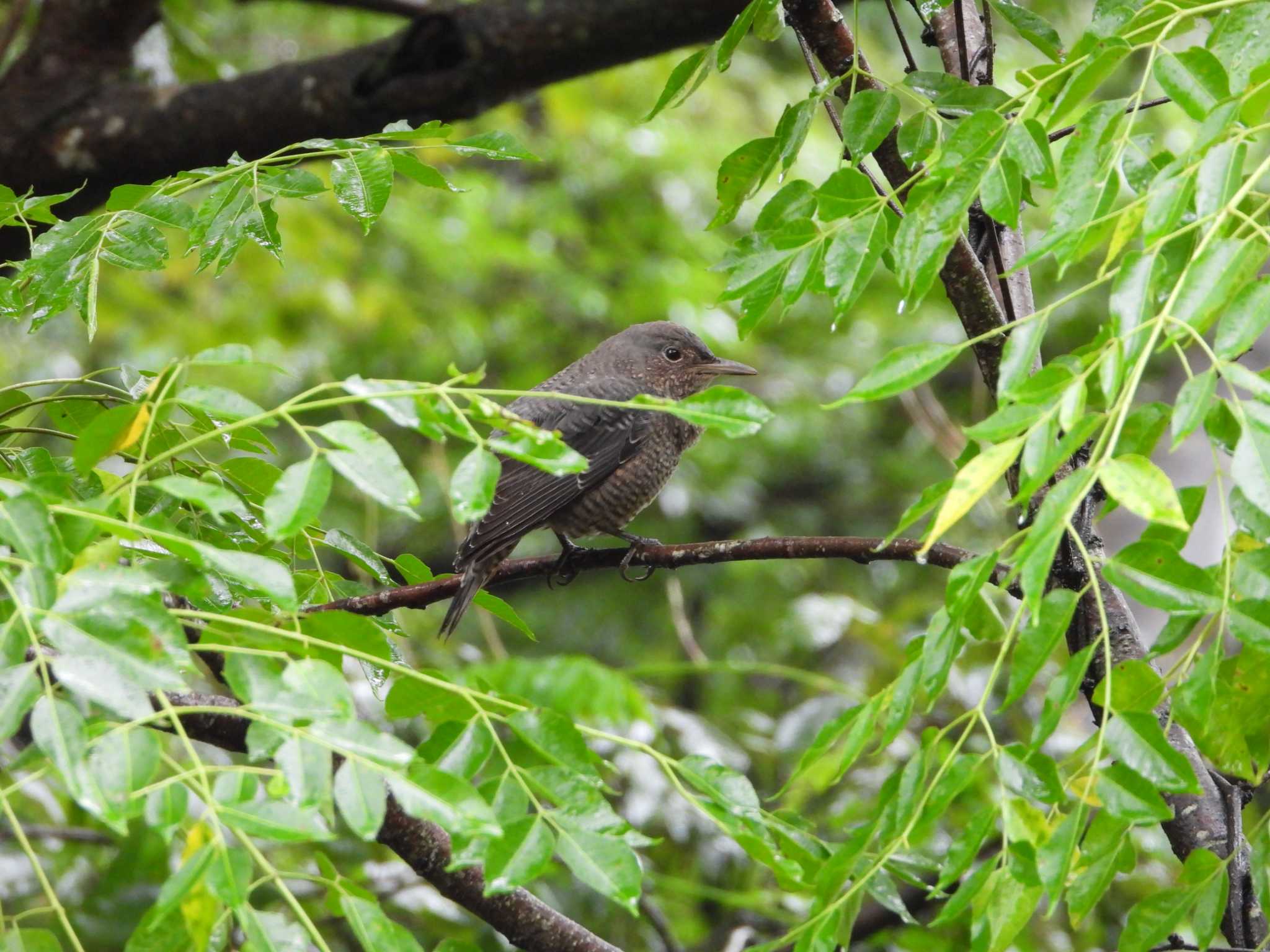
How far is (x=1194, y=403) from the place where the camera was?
3.87 ft

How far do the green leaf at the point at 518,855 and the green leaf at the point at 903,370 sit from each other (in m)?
0.54

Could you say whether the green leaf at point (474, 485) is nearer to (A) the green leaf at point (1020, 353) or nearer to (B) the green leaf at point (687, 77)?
(A) the green leaf at point (1020, 353)

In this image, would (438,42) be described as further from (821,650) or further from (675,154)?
(675,154)

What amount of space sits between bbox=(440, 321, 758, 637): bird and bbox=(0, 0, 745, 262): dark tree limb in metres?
0.96

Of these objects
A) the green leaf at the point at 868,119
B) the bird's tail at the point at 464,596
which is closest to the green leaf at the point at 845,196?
the green leaf at the point at 868,119

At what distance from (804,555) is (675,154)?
723 centimetres

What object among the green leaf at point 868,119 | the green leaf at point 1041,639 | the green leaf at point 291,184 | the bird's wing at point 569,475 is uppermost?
the green leaf at point 291,184

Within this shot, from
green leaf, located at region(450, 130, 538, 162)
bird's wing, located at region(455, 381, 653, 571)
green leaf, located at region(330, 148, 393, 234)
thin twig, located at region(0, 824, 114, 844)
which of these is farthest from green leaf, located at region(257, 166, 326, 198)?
thin twig, located at region(0, 824, 114, 844)

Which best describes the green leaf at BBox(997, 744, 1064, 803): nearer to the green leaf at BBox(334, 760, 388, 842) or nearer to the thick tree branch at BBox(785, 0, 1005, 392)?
the green leaf at BBox(334, 760, 388, 842)

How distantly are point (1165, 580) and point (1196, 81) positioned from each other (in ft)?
1.87

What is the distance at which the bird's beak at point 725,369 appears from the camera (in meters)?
4.38

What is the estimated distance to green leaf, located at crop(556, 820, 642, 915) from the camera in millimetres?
1380

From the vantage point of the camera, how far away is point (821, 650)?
7.38 metres

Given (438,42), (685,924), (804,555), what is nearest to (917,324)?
(685,924)
